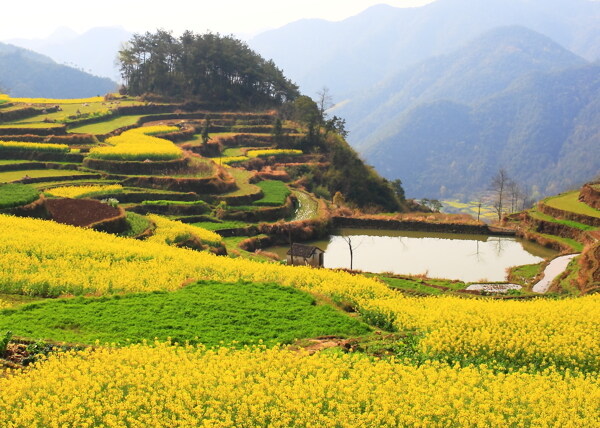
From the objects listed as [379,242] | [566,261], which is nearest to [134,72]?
[379,242]

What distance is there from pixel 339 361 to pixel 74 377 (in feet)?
15.2

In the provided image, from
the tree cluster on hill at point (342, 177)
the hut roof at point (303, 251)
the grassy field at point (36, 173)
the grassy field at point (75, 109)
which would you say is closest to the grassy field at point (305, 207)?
the tree cluster on hill at point (342, 177)

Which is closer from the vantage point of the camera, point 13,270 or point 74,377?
point 74,377

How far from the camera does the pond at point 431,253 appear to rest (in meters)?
36.4

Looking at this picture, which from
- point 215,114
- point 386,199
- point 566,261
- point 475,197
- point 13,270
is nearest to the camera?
point 13,270

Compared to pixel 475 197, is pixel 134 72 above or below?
above

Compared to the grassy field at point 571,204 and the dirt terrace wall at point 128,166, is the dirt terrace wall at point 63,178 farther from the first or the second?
the grassy field at point 571,204

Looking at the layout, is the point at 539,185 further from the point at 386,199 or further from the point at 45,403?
the point at 45,403

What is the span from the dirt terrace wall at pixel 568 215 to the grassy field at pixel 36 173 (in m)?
34.7

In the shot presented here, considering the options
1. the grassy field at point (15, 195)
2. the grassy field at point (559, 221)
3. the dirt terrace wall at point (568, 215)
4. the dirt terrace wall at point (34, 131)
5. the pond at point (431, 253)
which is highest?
the dirt terrace wall at point (34, 131)

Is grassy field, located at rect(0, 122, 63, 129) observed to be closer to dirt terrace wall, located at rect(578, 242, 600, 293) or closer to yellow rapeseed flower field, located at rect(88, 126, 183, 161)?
yellow rapeseed flower field, located at rect(88, 126, 183, 161)

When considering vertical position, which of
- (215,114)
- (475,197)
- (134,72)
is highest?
(134,72)

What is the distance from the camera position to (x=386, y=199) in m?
64.2

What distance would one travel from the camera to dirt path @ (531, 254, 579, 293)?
30.0 m
